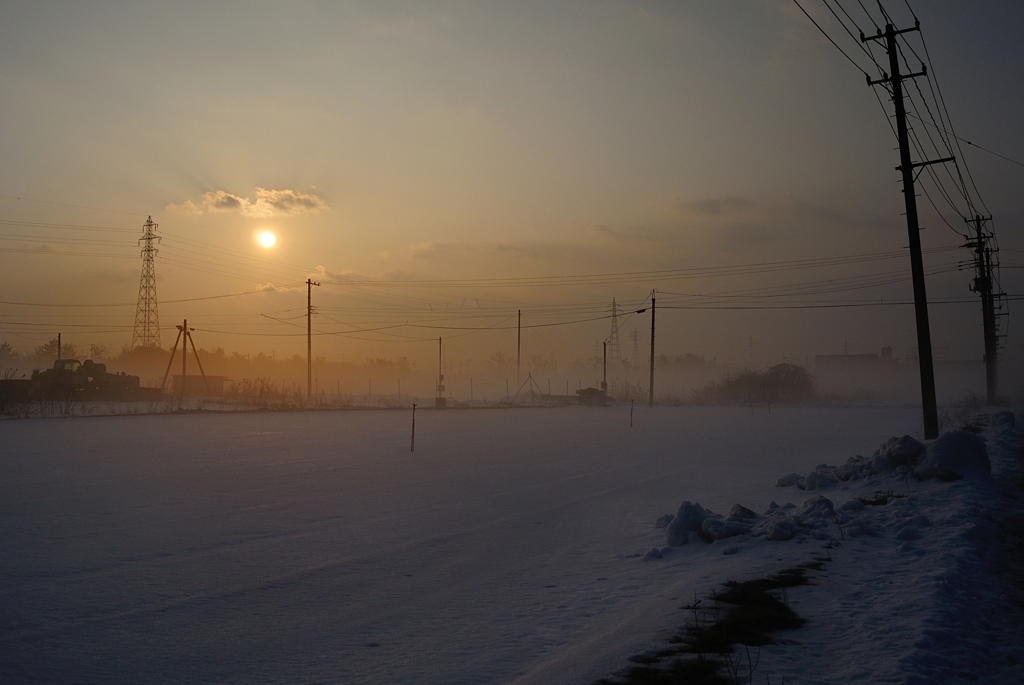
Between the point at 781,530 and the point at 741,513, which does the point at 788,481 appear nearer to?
the point at 741,513

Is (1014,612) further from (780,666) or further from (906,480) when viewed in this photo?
(906,480)

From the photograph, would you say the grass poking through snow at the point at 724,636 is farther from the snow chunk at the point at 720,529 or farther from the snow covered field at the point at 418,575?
the snow chunk at the point at 720,529

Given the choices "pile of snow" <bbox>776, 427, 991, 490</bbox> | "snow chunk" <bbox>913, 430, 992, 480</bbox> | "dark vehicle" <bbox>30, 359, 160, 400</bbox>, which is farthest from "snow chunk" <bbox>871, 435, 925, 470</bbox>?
"dark vehicle" <bbox>30, 359, 160, 400</bbox>

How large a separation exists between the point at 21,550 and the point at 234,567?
9.06 ft

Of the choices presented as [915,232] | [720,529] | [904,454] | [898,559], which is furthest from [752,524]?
[915,232]

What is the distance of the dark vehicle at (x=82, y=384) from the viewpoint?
39.5m

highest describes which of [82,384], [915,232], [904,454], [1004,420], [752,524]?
[915,232]

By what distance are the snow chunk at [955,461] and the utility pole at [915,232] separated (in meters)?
7.94

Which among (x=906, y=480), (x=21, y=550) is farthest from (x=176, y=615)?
(x=906, y=480)

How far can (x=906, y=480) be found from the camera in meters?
12.1

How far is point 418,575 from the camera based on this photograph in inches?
309

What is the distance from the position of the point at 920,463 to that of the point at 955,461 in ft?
2.16

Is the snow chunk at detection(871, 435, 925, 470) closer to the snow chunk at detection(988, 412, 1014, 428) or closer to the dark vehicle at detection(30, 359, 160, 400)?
the snow chunk at detection(988, 412, 1014, 428)

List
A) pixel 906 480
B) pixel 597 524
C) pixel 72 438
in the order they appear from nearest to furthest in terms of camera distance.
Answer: pixel 597 524 → pixel 906 480 → pixel 72 438
